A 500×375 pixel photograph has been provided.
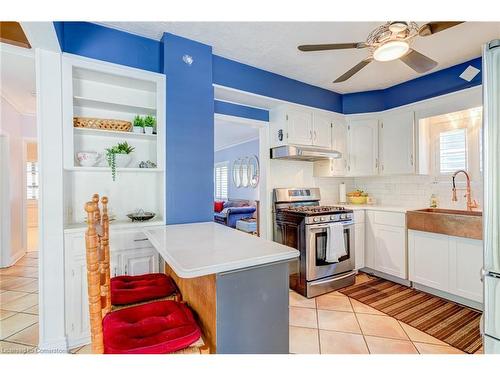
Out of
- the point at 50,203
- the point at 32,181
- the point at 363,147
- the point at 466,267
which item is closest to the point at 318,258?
the point at 466,267

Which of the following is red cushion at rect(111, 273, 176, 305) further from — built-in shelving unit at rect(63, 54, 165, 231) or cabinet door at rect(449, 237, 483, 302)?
cabinet door at rect(449, 237, 483, 302)

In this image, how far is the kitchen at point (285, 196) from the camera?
131 centimetres

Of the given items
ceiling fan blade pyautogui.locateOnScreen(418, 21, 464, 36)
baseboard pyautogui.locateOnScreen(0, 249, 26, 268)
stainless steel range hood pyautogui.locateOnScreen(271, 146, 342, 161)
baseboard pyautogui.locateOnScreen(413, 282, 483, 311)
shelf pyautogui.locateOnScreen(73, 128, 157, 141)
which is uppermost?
ceiling fan blade pyautogui.locateOnScreen(418, 21, 464, 36)

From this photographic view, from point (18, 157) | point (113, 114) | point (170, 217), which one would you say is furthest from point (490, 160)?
point (18, 157)

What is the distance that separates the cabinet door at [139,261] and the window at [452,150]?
362 centimetres

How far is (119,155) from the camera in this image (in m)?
2.25

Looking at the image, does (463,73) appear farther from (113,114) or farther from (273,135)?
(113,114)

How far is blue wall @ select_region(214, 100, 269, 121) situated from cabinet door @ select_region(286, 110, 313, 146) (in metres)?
0.37

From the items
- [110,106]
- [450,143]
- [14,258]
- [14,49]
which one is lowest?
[14,258]

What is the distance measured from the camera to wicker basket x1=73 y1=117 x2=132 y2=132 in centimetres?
210

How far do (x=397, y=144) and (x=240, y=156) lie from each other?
4.48 metres

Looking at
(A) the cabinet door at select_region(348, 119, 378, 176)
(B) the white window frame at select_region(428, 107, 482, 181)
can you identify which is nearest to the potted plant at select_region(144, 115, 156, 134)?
(A) the cabinet door at select_region(348, 119, 378, 176)

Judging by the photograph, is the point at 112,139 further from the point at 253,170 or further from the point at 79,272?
the point at 253,170
